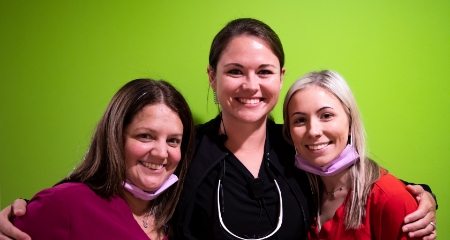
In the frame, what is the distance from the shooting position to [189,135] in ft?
4.64

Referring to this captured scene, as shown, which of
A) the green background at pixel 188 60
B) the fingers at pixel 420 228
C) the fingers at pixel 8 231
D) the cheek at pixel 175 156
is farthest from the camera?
the green background at pixel 188 60

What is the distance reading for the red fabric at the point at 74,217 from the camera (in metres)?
1.07

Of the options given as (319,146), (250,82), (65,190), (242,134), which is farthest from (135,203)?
(319,146)

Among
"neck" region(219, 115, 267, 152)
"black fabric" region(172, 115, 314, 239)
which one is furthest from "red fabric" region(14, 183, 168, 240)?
"neck" region(219, 115, 267, 152)

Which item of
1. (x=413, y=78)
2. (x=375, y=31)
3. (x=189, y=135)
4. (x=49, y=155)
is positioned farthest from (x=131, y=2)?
(x=413, y=78)

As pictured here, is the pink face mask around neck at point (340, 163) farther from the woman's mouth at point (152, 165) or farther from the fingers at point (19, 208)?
the fingers at point (19, 208)

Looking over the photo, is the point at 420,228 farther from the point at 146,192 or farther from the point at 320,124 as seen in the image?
the point at 146,192

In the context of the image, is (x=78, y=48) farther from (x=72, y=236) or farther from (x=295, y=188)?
(x=295, y=188)

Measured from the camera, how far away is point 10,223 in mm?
1088

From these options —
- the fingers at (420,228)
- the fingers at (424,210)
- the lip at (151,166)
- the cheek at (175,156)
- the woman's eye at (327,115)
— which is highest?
the woman's eye at (327,115)

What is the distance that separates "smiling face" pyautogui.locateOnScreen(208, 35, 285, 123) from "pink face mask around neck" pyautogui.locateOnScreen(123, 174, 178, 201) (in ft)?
1.25

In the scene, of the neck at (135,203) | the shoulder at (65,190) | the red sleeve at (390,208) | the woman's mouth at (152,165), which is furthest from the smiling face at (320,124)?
the shoulder at (65,190)

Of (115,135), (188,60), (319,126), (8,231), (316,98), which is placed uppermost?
(188,60)

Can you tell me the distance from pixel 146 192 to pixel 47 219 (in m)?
0.35
